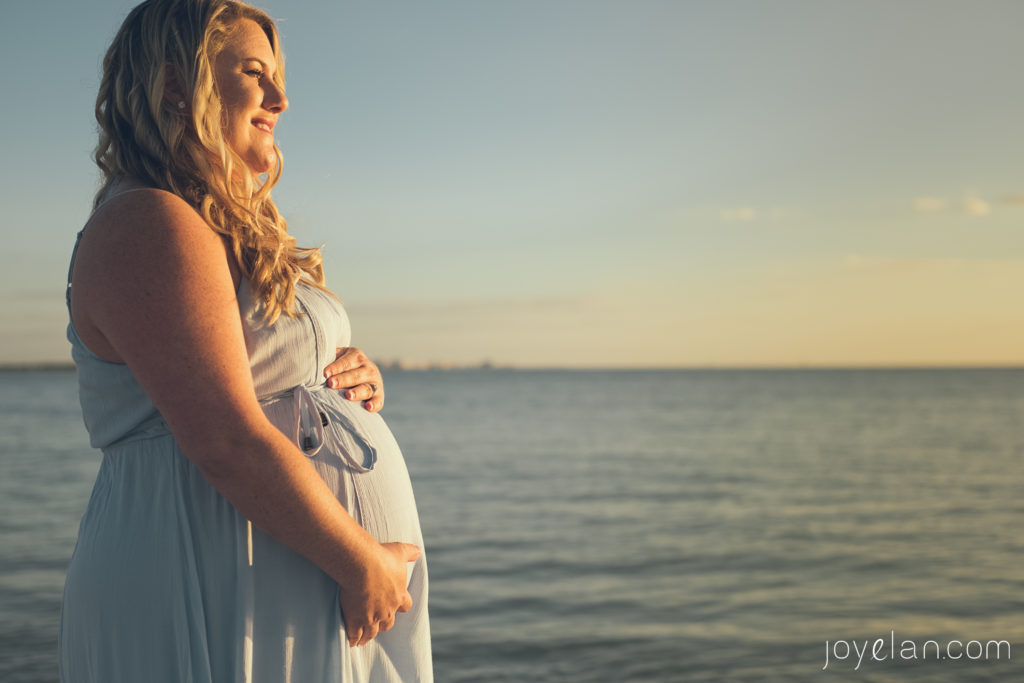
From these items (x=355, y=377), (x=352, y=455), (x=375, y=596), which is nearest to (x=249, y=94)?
(x=355, y=377)

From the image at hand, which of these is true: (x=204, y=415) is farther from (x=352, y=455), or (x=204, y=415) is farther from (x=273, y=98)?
(x=273, y=98)

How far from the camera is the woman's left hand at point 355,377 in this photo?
1716mm

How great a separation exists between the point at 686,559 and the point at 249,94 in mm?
9313

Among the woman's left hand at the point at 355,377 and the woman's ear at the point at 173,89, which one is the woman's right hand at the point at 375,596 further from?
the woman's ear at the point at 173,89

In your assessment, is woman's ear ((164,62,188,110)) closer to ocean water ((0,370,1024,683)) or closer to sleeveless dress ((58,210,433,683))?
sleeveless dress ((58,210,433,683))

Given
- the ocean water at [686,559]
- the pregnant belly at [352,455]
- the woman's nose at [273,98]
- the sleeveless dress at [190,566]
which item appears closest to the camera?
the sleeveless dress at [190,566]

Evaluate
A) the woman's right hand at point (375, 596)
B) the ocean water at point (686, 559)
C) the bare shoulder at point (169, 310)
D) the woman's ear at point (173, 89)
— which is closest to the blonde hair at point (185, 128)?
the woman's ear at point (173, 89)

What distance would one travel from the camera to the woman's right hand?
1.44 metres

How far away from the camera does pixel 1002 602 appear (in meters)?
7.84

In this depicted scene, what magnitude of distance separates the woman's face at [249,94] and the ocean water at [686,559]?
529 centimetres

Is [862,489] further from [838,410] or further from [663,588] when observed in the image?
[838,410]

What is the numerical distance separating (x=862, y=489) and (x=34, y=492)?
16366mm

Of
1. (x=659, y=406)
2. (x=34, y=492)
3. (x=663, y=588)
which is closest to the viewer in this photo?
(x=663, y=588)

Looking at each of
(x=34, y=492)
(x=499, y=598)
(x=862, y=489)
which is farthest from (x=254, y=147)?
(x=862, y=489)
